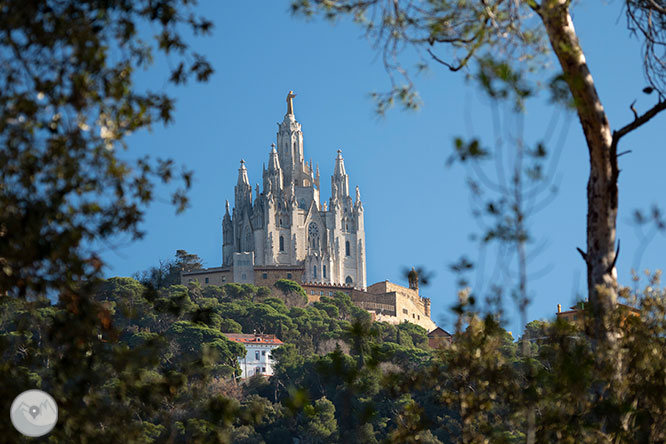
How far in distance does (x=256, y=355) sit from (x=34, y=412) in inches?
2453

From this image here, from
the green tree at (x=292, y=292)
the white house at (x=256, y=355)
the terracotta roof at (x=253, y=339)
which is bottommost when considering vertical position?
the white house at (x=256, y=355)

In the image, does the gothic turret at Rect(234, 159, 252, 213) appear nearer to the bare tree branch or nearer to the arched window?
the arched window

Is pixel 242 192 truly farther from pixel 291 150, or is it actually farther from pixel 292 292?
pixel 292 292

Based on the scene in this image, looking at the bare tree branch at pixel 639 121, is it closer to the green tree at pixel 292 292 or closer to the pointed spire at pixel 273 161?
the green tree at pixel 292 292

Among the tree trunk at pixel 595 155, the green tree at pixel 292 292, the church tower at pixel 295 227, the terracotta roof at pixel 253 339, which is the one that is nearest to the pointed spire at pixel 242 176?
the church tower at pixel 295 227

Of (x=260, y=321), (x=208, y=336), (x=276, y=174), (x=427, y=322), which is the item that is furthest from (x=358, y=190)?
(x=208, y=336)

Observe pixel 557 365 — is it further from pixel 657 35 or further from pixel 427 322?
pixel 427 322

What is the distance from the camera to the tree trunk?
864 cm

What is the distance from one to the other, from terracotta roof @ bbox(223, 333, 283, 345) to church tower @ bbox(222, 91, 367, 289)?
10100mm

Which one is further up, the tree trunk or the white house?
the white house

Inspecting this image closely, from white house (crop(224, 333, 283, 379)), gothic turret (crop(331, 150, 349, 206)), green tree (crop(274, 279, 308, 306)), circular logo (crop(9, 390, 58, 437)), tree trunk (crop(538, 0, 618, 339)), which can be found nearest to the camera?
circular logo (crop(9, 390, 58, 437))

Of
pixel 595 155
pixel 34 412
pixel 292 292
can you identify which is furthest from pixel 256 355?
pixel 34 412

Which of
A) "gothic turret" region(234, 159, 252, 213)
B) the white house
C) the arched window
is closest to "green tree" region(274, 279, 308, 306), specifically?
the white house

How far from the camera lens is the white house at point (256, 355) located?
6906 cm
